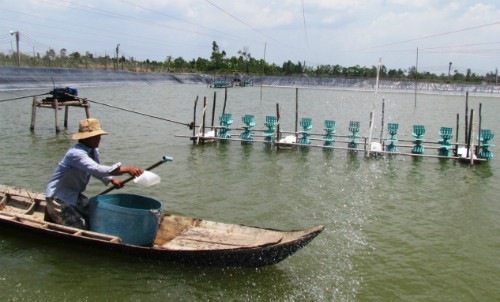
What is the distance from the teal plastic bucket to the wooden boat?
22 centimetres

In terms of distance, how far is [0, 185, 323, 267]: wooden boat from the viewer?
6809 millimetres

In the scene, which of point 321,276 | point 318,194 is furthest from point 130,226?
point 318,194

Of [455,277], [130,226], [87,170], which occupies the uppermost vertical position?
[87,170]

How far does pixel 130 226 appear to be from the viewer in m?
7.29

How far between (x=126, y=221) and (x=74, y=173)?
123cm

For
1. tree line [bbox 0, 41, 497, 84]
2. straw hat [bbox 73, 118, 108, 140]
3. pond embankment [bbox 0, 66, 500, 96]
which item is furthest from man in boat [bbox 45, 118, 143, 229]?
tree line [bbox 0, 41, 497, 84]

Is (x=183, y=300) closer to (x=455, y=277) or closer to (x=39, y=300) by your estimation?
(x=39, y=300)

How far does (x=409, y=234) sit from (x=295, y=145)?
35.9 ft

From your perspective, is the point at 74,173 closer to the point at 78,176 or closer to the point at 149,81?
the point at 78,176

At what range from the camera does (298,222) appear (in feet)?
34.5

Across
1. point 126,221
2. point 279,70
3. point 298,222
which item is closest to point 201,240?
point 126,221

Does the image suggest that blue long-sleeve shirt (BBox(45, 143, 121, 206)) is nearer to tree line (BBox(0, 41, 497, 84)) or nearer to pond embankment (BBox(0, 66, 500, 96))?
pond embankment (BBox(0, 66, 500, 96))

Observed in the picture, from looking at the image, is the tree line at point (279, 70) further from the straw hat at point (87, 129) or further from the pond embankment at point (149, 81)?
the straw hat at point (87, 129)

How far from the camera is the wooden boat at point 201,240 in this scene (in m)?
6.81
